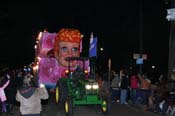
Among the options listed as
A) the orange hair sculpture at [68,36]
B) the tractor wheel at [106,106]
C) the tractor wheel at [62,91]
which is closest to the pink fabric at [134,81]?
the orange hair sculpture at [68,36]

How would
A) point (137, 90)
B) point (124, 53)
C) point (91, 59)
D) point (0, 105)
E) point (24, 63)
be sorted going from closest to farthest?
point (0, 105), point (91, 59), point (137, 90), point (124, 53), point (24, 63)

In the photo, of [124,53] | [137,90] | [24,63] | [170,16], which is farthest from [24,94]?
[24,63]

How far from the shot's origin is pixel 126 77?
2311 cm

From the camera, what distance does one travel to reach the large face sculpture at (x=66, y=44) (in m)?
24.6

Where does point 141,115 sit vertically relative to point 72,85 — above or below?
below

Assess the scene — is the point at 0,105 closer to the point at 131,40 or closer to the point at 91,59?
the point at 91,59

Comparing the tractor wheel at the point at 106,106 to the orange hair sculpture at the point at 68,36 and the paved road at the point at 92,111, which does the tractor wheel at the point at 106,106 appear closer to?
the paved road at the point at 92,111

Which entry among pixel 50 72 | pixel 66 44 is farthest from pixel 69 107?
pixel 66 44

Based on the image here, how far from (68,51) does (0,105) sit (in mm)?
8192

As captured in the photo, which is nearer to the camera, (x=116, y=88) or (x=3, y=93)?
(x=3, y=93)

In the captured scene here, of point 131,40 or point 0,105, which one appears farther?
point 131,40

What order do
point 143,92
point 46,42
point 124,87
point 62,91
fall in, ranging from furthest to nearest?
point 46,42, point 124,87, point 143,92, point 62,91

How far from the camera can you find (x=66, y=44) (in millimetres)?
24719

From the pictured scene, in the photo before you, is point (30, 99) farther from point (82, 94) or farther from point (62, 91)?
point (62, 91)
